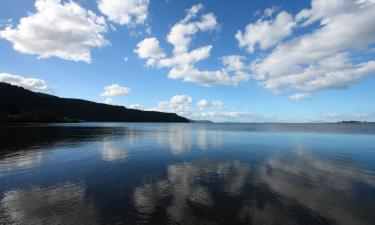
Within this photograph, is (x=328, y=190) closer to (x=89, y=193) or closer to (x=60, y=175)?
(x=89, y=193)

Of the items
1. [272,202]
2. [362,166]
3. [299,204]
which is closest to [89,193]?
[272,202]

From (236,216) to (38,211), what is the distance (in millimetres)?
12800

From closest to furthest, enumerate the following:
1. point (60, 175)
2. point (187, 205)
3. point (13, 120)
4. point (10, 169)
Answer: point (187, 205) → point (60, 175) → point (10, 169) → point (13, 120)

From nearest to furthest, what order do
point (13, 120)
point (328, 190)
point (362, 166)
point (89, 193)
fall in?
1. point (89, 193)
2. point (328, 190)
3. point (362, 166)
4. point (13, 120)

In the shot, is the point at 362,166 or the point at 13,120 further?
the point at 13,120

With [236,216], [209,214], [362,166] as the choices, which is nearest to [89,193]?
[209,214]

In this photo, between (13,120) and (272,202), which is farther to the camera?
(13,120)

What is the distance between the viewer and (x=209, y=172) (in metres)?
27.0

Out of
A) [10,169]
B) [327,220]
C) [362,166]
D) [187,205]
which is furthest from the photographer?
[362,166]

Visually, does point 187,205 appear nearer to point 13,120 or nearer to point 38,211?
point 38,211

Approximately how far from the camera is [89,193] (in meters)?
18.9

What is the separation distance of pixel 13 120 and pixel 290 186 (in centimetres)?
21129

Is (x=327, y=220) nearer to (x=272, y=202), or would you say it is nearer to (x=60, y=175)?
(x=272, y=202)

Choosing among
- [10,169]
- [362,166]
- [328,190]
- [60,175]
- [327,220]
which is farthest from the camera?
[362,166]
